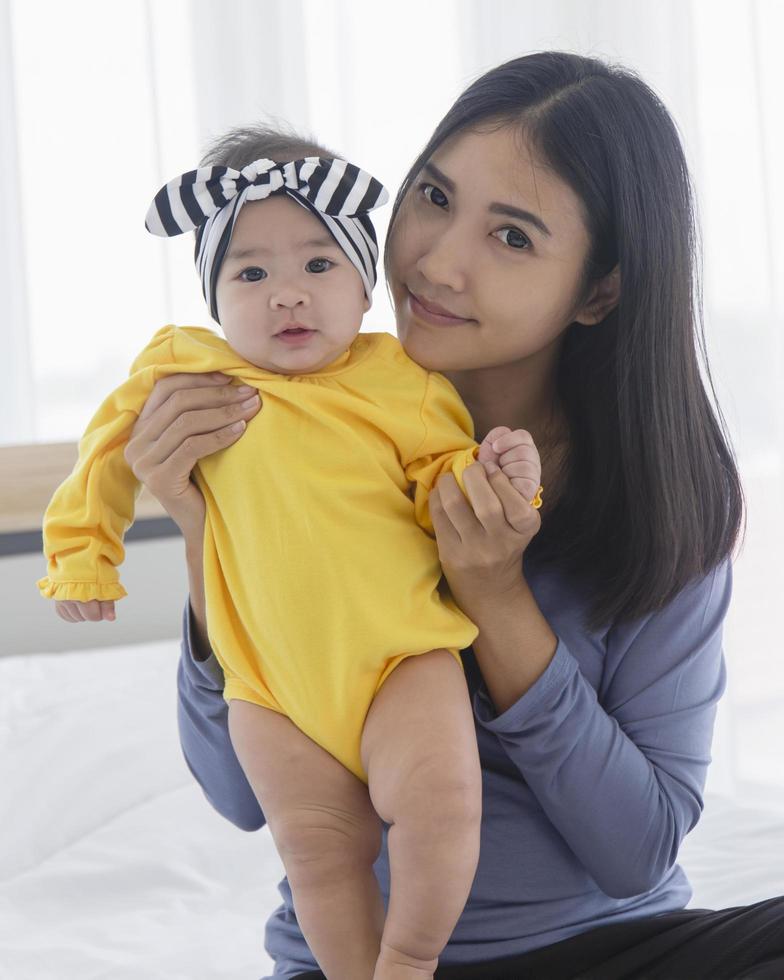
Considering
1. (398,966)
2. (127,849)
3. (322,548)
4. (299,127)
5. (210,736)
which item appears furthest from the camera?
(299,127)

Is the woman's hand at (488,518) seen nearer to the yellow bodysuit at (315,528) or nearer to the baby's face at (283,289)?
the yellow bodysuit at (315,528)

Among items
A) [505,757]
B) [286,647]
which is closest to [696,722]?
[505,757]

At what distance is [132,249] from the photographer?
248cm

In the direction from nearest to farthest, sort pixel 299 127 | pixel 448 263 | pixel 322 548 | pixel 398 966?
pixel 398 966 → pixel 322 548 → pixel 448 263 → pixel 299 127

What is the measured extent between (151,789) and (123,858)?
0.18 meters

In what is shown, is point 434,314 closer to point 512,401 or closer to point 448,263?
point 448,263

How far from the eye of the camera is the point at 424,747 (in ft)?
3.20

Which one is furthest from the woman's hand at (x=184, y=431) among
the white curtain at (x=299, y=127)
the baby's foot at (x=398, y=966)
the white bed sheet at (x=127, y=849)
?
the white curtain at (x=299, y=127)

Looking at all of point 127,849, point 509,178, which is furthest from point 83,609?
point 127,849

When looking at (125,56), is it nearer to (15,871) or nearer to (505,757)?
(15,871)

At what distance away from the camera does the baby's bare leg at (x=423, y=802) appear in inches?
36.6

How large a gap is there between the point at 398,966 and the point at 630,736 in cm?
37

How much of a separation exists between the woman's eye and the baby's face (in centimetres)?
18

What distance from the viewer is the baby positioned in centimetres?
98
